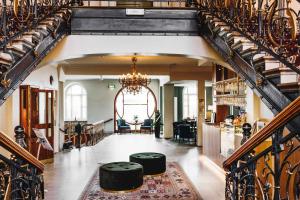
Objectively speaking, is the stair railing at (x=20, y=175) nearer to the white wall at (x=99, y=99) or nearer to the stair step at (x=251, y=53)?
the stair step at (x=251, y=53)

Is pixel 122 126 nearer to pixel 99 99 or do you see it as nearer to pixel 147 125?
pixel 147 125

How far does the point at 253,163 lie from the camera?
2656mm

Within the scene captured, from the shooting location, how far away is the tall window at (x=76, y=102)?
2025 centimetres

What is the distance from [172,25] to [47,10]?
2.40 meters

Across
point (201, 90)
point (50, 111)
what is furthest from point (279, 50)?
point (201, 90)

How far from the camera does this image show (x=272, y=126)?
7.19ft

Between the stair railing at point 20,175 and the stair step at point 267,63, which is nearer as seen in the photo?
the stair railing at point 20,175

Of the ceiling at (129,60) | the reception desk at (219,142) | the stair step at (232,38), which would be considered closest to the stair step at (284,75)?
the stair step at (232,38)

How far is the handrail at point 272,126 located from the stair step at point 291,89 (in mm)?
939

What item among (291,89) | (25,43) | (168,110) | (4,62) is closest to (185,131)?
(168,110)

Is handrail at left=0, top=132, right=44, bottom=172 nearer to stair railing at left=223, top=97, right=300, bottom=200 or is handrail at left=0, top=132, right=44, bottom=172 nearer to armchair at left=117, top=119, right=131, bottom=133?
stair railing at left=223, top=97, right=300, bottom=200

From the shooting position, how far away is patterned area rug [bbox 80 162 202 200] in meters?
6.66

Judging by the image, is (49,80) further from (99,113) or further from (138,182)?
(99,113)

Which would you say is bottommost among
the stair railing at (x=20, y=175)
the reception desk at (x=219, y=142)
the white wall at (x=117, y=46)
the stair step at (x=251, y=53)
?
the reception desk at (x=219, y=142)
